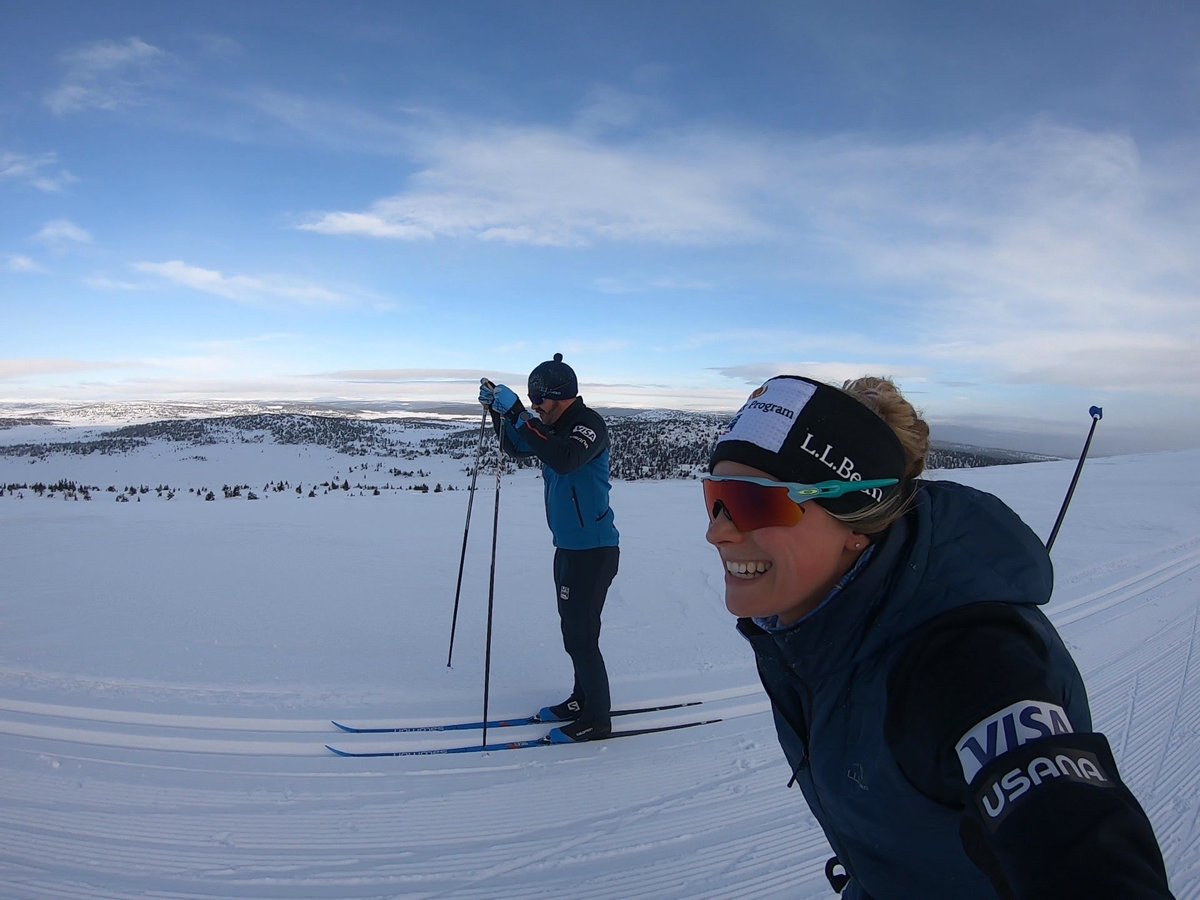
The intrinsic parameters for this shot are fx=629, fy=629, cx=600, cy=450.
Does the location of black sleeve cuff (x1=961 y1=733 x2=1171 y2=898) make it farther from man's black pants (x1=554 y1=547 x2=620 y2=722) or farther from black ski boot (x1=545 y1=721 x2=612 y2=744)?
black ski boot (x1=545 y1=721 x2=612 y2=744)

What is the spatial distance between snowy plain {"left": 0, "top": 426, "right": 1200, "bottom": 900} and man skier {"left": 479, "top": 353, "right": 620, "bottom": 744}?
10.3 inches

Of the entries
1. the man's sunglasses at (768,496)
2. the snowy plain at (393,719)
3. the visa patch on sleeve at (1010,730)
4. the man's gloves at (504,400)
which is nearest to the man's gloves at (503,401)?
the man's gloves at (504,400)

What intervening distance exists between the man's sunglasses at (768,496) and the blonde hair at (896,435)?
6 centimetres

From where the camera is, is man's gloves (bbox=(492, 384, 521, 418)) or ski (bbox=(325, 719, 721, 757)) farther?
man's gloves (bbox=(492, 384, 521, 418))

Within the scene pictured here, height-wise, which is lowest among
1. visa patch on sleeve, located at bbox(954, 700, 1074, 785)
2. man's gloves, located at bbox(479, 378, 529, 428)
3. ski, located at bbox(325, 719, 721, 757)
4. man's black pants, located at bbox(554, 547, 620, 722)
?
ski, located at bbox(325, 719, 721, 757)

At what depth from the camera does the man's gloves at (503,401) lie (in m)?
4.18

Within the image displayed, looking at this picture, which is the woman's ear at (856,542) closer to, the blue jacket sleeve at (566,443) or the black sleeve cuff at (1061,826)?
the black sleeve cuff at (1061,826)

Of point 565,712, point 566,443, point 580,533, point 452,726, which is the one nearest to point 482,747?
point 452,726

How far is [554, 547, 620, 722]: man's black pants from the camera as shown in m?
4.05

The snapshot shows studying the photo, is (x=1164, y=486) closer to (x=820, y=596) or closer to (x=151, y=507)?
(x=820, y=596)

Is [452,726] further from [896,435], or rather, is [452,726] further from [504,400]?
[896,435]

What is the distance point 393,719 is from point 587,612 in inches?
61.3

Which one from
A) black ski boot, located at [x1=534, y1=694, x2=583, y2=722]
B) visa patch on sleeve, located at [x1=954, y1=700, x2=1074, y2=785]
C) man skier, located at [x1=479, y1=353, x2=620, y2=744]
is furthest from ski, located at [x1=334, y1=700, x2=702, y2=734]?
visa patch on sleeve, located at [x1=954, y1=700, x2=1074, y2=785]

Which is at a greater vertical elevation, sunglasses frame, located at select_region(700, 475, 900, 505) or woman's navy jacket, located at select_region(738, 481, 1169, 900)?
sunglasses frame, located at select_region(700, 475, 900, 505)
